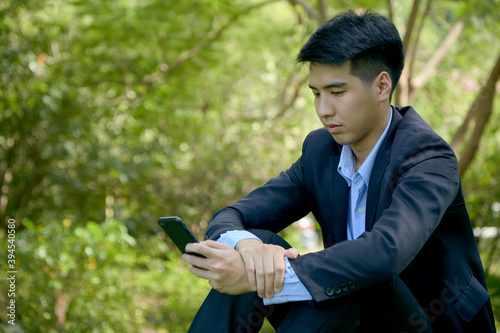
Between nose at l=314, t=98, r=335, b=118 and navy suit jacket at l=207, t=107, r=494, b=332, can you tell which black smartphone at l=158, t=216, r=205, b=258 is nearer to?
navy suit jacket at l=207, t=107, r=494, b=332

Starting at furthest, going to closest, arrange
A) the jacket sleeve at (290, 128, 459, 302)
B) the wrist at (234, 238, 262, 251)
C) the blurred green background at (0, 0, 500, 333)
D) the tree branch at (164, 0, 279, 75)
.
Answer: the tree branch at (164, 0, 279, 75) < the blurred green background at (0, 0, 500, 333) < the wrist at (234, 238, 262, 251) < the jacket sleeve at (290, 128, 459, 302)

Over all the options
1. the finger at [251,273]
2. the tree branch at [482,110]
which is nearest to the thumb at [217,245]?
the finger at [251,273]

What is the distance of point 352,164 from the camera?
7.61 ft

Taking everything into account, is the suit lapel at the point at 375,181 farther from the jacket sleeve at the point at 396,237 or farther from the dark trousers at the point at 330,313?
the dark trousers at the point at 330,313

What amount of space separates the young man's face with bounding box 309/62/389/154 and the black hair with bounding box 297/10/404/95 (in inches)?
1.3

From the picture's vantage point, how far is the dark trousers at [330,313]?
5.78ft

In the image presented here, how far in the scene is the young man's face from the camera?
2104 mm

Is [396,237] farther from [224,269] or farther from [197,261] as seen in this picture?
[197,261]

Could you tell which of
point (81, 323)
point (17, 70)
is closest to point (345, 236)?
point (81, 323)

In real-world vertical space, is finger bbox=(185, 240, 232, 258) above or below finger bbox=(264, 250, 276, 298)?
A: above

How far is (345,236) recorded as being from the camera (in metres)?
2.31

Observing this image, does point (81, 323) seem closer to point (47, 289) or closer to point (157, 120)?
point (47, 289)

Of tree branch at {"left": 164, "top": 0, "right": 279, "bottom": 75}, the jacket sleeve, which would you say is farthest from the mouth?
tree branch at {"left": 164, "top": 0, "right": 279, "bottom": 75}

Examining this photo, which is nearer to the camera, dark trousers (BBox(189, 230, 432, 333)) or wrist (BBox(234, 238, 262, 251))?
dark trousers (BBox(189, 230, 432, 333))
